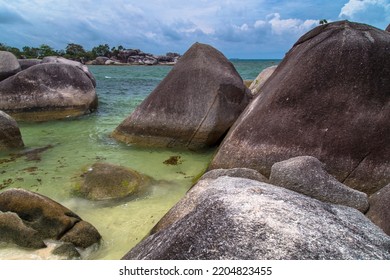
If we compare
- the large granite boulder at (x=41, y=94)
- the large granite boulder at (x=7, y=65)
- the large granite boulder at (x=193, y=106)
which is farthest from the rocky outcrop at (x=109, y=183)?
the large granite boulder at (x=7, y=65)

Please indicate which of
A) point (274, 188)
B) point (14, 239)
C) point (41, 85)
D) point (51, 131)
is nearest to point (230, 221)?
point (274, 188)

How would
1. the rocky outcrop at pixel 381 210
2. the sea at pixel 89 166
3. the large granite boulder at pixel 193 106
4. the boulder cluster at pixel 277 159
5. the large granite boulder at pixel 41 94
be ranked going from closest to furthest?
1. the boulder cluster at pixel 277 159
2. the rocky outcrop at pixel 381 210
3. the sea at pixel 89 166
4. the large granite boulder at pixel 193 106
5. the large granite boulder at pixel 41 94

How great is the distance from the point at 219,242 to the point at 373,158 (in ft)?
11.2

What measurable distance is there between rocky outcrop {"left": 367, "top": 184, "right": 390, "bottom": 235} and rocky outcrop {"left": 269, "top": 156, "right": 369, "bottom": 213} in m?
0.08

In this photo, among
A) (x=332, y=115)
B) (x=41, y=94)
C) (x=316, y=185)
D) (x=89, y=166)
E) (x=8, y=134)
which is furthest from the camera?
(x=41, y=94)

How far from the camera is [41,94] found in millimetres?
11727

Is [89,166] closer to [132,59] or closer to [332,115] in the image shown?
[332,115]

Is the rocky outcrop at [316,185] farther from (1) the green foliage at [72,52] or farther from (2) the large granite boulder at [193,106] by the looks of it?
(1) the green foliage at [72,52]

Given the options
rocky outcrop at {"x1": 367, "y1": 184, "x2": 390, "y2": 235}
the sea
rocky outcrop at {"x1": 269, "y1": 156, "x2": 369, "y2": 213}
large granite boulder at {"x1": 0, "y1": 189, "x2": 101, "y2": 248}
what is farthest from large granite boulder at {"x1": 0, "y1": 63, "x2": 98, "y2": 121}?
rocky outcrop at {"x1": 367, "y1": 184, "x2": 390, "y2": 235}

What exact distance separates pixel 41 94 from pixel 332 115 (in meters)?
10.0

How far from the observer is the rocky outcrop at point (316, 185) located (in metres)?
3.72

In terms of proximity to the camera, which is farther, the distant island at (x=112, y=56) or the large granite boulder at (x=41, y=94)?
the distant island at (x=112, y=56)

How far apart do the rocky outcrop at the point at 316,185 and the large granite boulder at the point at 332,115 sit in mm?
975

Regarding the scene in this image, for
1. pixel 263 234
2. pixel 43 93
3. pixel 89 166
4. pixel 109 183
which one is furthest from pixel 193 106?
pixel 43 93
